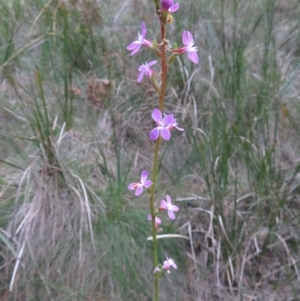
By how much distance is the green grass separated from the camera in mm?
2545

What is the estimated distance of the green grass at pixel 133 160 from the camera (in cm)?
254

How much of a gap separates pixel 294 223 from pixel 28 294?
113 centimetres

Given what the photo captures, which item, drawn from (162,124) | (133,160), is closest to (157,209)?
(162,124)

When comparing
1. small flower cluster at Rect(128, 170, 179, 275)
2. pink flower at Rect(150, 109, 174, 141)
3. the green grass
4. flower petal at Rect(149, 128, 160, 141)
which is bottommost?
small flower cluster at Rect(128, 170, 179, 275)

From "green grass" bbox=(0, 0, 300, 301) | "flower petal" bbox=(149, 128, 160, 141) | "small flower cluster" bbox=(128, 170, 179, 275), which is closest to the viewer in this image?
"flower petal" bbox=(149, 128, 160, 141)

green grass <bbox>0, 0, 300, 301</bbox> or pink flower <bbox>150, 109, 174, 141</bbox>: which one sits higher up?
green grass <bbox>0, 0, 300, 301</bbox>

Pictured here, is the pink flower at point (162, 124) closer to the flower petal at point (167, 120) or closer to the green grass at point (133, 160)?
the flower petal at point (167, 120)

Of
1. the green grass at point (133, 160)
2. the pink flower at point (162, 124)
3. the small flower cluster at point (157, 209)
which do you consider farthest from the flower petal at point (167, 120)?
the green grass at point (133, 160)

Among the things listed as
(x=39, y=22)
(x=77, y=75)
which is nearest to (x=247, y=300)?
(x=77, y=75)

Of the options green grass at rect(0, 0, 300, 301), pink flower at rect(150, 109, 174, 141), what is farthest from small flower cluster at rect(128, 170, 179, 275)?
green grass at rect(0, 0, 300, 301)

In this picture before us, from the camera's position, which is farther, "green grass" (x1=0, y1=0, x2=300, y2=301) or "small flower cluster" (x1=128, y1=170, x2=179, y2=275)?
"green grass" (x1=0, y1=0, x2=300, y2=301)

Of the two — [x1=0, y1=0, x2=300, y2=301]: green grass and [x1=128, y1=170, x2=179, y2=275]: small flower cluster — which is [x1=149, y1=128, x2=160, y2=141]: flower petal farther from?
[x1=0, y1=0, x2=300, y2=301]: green grass

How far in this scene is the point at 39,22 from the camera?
373cm

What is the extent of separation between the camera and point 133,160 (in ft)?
9.74
